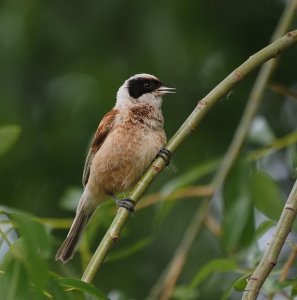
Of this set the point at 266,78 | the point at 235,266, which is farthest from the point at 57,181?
the point at 235,266

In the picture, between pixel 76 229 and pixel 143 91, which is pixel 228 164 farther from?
pixel 76 229

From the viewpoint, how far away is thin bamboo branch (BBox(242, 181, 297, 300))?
2907mm

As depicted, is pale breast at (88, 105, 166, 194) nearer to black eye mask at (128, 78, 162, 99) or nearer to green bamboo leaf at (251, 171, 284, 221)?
black eye mask at (128, 78, 162, 99)

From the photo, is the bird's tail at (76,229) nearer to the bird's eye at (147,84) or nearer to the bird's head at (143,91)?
the bird's head at (143,91)

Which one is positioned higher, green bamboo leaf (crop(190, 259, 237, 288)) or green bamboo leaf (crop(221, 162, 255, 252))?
green bamboo leaf (crop(221, 162, 255, 252))

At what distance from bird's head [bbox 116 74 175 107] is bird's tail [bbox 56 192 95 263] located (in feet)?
2.36

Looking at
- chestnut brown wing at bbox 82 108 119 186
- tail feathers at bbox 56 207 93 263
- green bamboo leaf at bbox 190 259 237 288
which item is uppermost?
chestnut brown wing at bbox 82 108 119 186

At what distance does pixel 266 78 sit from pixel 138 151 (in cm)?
89

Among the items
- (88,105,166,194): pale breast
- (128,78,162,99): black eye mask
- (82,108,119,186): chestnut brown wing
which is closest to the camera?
(88,105,166,194): pale breast

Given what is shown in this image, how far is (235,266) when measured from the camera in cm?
407

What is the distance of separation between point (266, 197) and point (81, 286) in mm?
1871

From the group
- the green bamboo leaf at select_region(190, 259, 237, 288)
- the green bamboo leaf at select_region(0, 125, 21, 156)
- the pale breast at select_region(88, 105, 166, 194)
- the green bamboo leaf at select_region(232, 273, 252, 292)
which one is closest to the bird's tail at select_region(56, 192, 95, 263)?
the pale breast at select_region(88, 105, 166, 194)

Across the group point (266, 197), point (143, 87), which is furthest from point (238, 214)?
point (143, 87)

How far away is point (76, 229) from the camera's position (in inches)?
216
